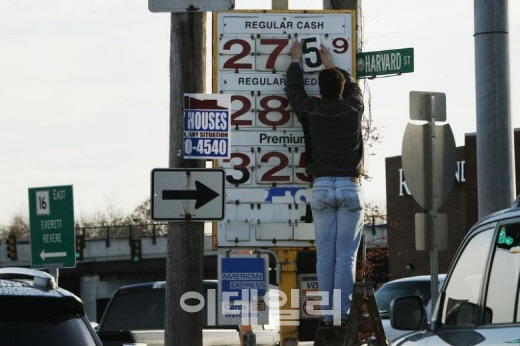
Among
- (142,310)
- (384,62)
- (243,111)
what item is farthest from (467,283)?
(142,310)

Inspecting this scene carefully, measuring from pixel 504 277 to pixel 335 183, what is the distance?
197 inches

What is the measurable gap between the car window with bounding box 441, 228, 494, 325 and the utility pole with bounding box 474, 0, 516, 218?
513cm

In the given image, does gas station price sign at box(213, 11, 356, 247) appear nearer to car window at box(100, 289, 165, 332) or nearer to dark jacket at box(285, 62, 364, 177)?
dark jacket at box(285, 62, 364, 177)

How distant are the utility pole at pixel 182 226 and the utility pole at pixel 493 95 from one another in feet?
8.70

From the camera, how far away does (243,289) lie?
13102 mm

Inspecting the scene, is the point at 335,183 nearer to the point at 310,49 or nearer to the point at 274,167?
the point at 274,167

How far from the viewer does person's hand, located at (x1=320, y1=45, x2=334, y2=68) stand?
13438 millimetres

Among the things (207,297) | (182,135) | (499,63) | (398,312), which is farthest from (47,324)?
(207,297)

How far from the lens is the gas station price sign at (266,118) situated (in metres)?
13.5

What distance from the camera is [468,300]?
7570mm

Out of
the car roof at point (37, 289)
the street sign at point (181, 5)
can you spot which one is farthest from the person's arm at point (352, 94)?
the car roof at point (37, 289)

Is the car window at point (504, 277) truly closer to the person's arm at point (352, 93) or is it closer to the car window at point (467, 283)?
the car window at point (467, 283)

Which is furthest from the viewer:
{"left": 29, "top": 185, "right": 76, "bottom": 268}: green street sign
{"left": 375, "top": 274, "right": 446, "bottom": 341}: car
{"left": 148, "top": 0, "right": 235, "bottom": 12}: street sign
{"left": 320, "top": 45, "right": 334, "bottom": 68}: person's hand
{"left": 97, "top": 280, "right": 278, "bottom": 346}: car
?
{"left": 29, "top": 185, "right": 76, "bottom": 268}: green street sign

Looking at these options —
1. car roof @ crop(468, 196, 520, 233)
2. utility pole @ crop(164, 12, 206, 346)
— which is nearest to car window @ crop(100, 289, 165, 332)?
utility pole @ crop(164, 12, 206, 346)
